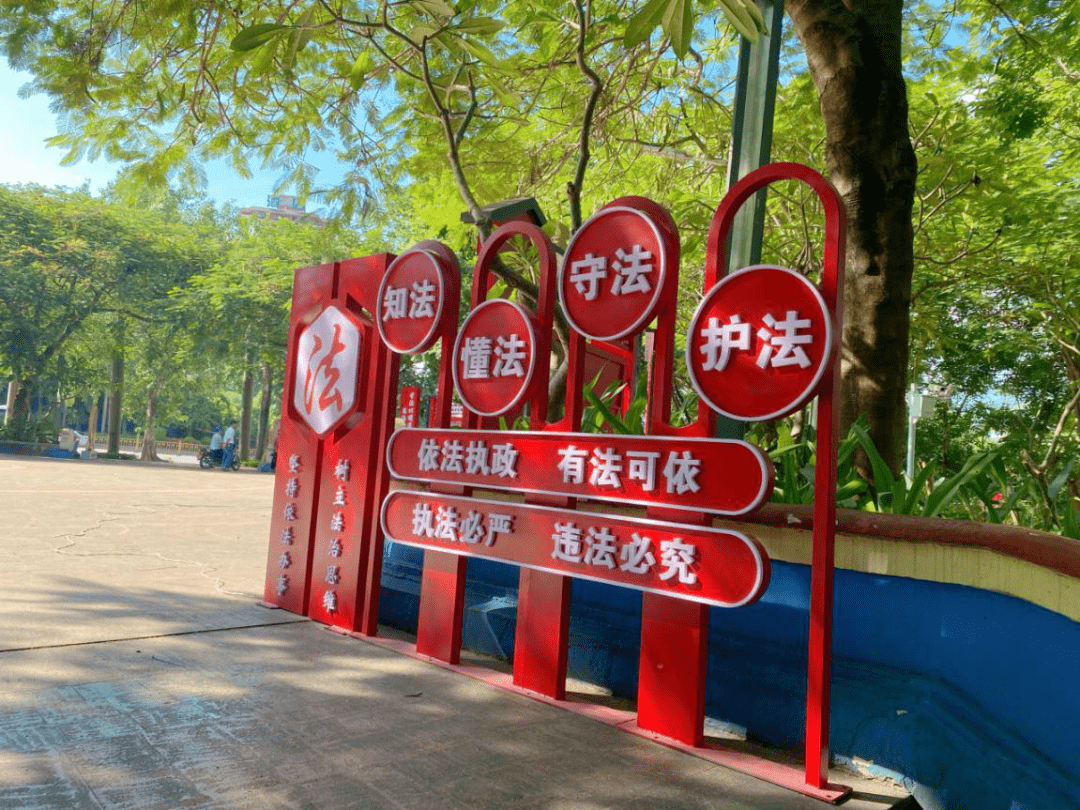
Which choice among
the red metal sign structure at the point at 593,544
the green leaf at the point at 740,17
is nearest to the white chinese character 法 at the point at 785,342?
the red metal sign structure at the point at 593,544

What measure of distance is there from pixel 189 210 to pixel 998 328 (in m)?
32.9

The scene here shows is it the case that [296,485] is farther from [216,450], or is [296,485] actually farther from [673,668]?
[216,450]

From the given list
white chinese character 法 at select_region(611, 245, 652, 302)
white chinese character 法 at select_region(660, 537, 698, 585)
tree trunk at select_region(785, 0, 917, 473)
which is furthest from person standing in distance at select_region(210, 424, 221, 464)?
white chinese character 法 at select_region(660, 537, 698, 585)

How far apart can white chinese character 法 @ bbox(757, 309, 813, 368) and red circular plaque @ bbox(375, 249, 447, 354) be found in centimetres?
187

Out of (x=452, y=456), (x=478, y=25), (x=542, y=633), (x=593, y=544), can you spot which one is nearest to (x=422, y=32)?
(x=478, y=25)

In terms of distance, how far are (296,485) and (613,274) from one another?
271 centimetres

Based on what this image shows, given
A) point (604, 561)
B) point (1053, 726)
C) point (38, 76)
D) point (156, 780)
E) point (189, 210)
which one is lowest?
point (156, 780)

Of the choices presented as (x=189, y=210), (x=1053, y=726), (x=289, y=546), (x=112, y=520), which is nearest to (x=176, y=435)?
(x=189, y=210)

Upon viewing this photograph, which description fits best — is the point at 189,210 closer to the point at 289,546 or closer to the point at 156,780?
the point at 289,546

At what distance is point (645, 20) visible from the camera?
7.88ft

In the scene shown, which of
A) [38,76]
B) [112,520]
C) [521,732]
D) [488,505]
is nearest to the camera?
[521,732]

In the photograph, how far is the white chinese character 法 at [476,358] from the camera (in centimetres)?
399

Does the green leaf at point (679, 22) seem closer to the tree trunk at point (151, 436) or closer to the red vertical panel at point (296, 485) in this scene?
the red vertical panel at point (296, 485)

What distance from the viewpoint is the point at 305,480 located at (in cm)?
507
